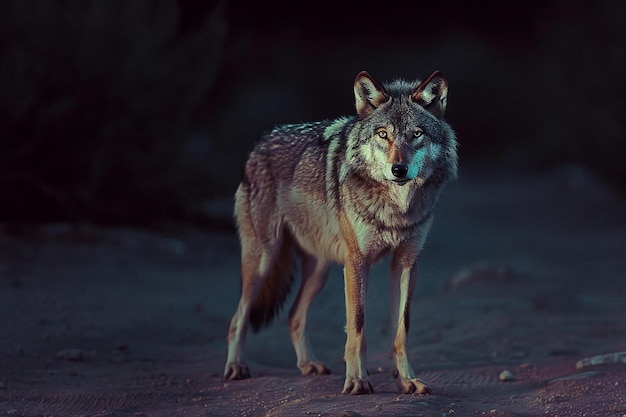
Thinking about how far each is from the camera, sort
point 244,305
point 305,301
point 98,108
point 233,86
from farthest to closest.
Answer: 1. point 233,86
2. point 98,108
3. point 305,301
4. point 244,305

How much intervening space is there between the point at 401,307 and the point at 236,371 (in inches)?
44.1

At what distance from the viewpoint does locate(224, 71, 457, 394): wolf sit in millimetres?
5023

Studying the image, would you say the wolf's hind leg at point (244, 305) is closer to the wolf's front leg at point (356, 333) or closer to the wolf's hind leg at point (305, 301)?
the wolf's hind leg at point (305, 301)

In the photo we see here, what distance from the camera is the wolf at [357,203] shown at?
5023mm

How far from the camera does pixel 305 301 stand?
6133 millimetres

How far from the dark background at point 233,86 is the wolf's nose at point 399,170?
2.71m

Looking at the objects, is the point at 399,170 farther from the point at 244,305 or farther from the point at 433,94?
the point at 244,305

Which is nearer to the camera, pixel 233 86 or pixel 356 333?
pixel 356 333

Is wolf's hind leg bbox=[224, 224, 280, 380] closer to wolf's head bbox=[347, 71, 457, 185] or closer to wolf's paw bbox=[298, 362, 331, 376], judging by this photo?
wolf's paw bbox=[298, 362, 331, 376]

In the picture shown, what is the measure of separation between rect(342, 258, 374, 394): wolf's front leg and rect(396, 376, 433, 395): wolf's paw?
17cm

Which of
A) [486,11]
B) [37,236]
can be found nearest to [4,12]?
[37,236]

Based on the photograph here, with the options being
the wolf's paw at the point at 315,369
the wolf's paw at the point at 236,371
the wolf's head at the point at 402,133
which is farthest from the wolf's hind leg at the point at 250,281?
the wolf's head at the point at 402,133

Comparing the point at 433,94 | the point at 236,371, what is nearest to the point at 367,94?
the point at 433,94

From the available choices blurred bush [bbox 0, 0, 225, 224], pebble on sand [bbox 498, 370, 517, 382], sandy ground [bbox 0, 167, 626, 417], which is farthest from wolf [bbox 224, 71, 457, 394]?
blurred bush [bbox 0, 0, 225, 224]
